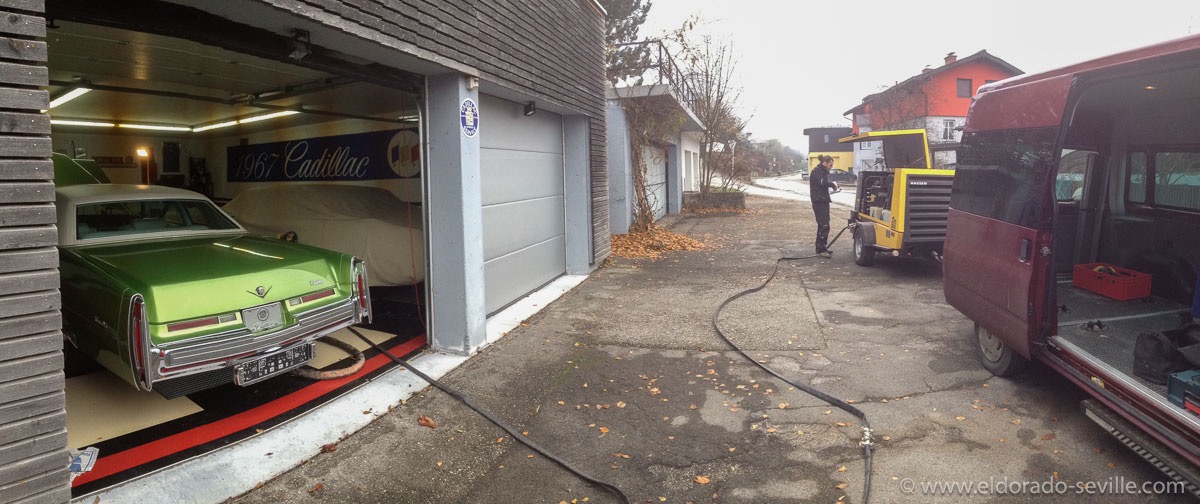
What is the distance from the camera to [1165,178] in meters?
5.58

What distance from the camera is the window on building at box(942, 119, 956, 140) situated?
1577 inches

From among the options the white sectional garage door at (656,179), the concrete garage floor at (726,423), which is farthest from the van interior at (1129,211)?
the white sectional garage door at (656,179)

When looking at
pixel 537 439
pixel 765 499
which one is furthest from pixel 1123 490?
pixel 537 439

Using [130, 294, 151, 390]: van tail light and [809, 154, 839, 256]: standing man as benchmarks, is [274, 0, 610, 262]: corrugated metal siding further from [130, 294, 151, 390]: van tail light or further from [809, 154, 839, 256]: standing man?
[809, 154, 839, 256]: standing man

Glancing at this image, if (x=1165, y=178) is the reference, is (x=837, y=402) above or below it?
below

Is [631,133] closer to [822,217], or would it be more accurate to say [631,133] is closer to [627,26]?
[822,217]

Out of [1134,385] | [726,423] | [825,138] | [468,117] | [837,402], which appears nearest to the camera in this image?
[1134,385]

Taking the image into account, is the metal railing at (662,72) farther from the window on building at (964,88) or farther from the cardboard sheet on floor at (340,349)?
the window on building at (964,88)

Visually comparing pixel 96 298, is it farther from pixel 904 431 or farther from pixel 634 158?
pixel 634 158

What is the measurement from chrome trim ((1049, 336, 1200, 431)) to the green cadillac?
17.2ft

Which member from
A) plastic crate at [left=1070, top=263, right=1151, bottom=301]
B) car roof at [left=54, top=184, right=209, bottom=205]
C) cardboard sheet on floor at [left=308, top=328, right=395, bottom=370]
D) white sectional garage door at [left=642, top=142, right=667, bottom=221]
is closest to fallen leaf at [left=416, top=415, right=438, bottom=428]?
cardboard sheet on floor at [left=308, top=328, right=395, bottom=370]

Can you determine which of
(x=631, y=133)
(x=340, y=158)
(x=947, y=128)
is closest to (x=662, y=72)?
(x=631, y=133)

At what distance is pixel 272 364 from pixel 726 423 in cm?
320

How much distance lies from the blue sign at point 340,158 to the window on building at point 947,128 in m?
39.8
